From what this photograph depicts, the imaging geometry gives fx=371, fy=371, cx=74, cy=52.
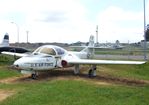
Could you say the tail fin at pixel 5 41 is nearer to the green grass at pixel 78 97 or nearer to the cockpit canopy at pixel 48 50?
the cockpit canopy at pixel 48 50

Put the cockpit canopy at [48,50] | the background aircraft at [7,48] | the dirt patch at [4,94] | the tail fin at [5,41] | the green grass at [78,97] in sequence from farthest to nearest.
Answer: the tail fin at [5,41] → the background aircraft at [7,48] → the cockpit canopy at [48,50] → the dirt patch at [4,94] → the green grass at [78,97]

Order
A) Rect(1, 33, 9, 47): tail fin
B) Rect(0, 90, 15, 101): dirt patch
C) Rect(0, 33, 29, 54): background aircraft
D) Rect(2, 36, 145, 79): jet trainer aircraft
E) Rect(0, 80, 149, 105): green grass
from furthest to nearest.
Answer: Rect(1, 33, 9, 47): tail fin, Rect(0, 33, 29, 54): background aircraft, Rect(2, 36, 145, 79): jet trainer aircraft, Rect(0, 90, 15, 101): dirt patch, Rect(0, 80, 149, 105): green grass

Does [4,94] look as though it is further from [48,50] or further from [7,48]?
[7,48]

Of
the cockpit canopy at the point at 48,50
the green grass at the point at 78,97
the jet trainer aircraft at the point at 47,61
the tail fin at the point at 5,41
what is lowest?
the green grass at the point at 78,97

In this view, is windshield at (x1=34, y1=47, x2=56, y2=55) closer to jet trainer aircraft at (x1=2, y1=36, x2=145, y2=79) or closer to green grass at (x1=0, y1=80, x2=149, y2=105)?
jet trainer aircraft at (x1=2, y1=36, x2=145, y2=79)

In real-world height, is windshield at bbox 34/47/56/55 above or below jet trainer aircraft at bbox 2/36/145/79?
above

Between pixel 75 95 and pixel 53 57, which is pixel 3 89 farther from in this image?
pixel 53 57

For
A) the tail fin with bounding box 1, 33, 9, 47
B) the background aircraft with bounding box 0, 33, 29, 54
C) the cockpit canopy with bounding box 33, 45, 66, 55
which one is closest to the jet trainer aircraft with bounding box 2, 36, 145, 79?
the cockpit canopy with bounding box 33, 45, 66, 55

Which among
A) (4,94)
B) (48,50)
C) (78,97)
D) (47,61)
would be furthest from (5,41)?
(78,97)

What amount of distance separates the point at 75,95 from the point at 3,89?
4.14 metres

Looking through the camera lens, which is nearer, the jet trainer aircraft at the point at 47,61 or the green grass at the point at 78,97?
the green grass at the point at 78,97

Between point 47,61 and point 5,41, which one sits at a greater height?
point 5,41

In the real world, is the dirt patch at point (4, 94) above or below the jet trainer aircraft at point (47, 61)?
below

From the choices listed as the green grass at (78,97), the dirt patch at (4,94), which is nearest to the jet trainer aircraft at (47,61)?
the dirt patch at (4,94)
